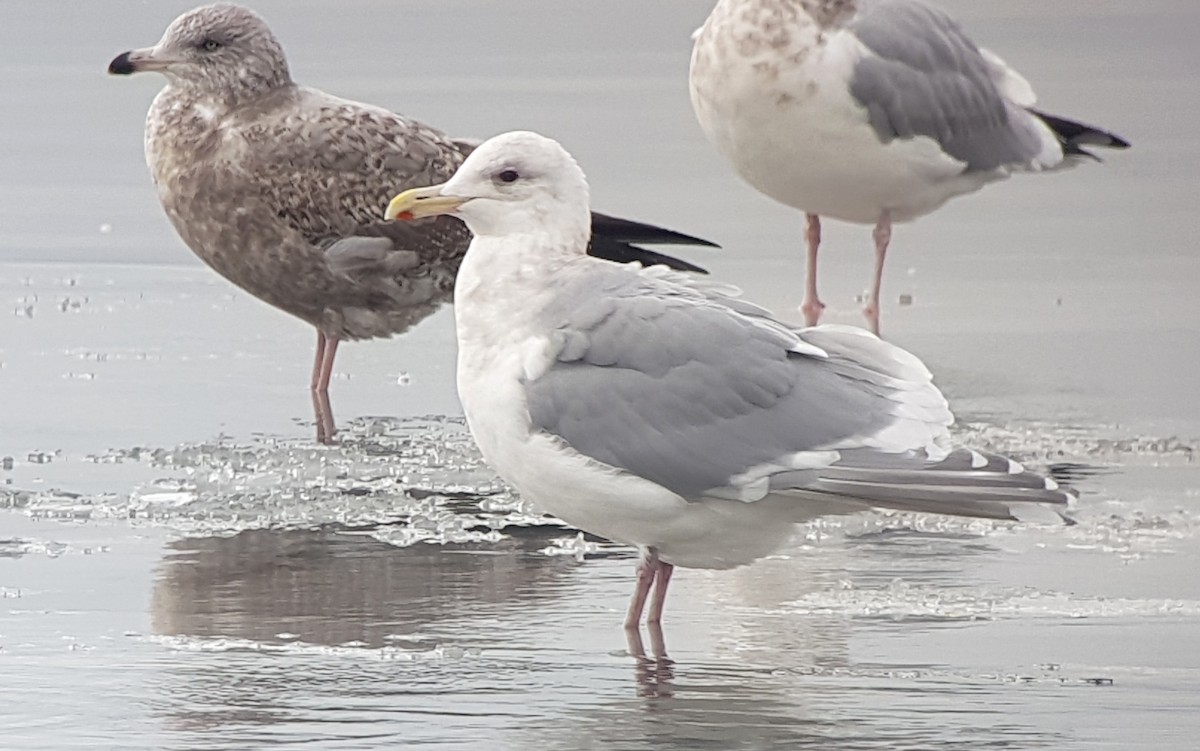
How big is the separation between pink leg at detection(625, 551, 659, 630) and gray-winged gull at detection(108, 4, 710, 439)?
2951 millimetres

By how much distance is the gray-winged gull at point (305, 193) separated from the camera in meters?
8.00

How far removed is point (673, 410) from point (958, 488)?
27.6 inches

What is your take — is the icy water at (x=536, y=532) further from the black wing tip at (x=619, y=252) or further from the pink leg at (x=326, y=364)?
the black wing tip at (x=619, y=252)

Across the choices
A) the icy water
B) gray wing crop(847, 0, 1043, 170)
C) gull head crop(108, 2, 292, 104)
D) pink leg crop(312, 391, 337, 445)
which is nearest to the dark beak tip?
gull head crop(108, 2, 292, 104)

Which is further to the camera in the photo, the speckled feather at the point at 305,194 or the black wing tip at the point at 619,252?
the black wing tip at the point at 619,252

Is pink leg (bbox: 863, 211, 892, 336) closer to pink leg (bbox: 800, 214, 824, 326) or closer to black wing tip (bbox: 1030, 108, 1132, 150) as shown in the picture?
pink leg (bbox: 800, 214, 824, 326)

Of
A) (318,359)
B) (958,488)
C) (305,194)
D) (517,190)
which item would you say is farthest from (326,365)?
(958,488)

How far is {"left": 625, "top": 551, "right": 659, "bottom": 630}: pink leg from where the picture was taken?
527 centimetres

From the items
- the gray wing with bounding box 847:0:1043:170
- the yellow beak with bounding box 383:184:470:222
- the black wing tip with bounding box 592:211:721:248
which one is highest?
the gray wing with bounding box 847:0:1043:170

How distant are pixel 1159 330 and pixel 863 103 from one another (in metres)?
1.68

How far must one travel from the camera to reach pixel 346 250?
802cm

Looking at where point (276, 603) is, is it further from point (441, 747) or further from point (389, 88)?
point (389, 88)

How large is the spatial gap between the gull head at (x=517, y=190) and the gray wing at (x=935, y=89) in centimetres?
338

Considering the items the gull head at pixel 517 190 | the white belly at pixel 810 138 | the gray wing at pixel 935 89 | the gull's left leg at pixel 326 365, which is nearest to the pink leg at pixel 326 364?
the gull's left leg at pixel 326 365
